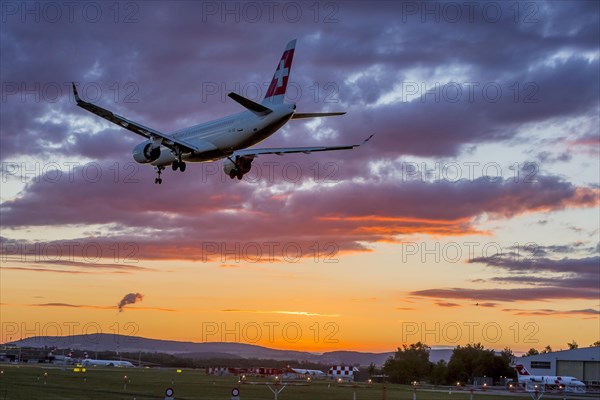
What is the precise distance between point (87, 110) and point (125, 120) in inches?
130

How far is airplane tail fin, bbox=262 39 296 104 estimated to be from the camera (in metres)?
72.1

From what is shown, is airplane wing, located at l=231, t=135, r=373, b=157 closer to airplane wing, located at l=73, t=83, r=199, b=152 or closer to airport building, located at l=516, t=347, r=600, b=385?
airplane wing, located at l=73, t=83, r=199, b=152

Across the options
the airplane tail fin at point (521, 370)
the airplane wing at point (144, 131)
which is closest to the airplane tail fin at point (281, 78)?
the airplane wing at point (144, 131)

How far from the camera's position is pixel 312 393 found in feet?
297

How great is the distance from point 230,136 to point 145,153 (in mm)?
8663

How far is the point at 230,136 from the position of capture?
7056 cm

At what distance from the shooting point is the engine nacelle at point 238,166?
239 ft

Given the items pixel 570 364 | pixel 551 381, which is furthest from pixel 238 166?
pixel 570 364

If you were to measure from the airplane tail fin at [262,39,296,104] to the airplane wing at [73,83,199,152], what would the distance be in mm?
7993

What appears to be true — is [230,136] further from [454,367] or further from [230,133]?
[454,367]

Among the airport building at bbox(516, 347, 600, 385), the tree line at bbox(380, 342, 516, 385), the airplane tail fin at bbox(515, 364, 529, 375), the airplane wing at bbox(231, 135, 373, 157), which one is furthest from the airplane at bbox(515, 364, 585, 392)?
the airplane wing at bbox(231, 135, 373, 157)

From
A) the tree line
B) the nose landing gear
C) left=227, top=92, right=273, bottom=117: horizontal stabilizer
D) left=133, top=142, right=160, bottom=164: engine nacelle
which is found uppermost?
left=227, top=92, right=273, bottom=117: horizontal stabilizer

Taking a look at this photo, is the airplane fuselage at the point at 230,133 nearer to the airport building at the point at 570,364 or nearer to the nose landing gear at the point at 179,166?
the nose landing gear at the point at 179,166

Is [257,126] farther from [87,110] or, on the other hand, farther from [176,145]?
[87,110]
